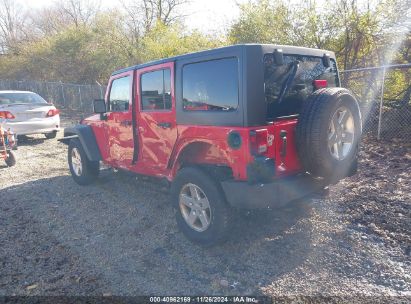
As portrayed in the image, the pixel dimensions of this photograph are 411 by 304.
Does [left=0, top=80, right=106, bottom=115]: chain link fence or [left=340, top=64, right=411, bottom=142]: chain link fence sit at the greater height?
[left=0, top=80, right=106, bottom=115]: chain link fence

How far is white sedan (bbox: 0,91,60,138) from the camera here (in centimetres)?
852

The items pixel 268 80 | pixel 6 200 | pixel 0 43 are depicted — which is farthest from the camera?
pixel 0 43

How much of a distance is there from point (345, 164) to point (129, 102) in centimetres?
288

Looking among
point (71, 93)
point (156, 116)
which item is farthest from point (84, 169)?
point (71, 93)

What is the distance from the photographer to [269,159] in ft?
9.28

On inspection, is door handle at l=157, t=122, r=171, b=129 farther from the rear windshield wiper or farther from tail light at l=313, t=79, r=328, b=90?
tail light at l=313, t=79, r=328, b=90

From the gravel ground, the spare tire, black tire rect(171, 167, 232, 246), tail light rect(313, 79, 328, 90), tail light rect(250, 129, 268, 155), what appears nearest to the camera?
the gravel ground

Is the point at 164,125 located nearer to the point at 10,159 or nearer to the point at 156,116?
the point at 156,116

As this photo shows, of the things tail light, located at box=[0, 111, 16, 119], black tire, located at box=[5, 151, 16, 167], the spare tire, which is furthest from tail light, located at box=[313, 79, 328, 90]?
tail light, located at box=[0, 111, 16, 119]

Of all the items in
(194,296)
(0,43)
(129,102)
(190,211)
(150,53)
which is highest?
(0,43)

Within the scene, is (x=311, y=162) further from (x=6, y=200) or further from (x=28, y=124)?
(x=28, y=124)

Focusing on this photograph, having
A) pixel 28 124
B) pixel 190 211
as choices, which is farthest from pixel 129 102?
pixel 28 124

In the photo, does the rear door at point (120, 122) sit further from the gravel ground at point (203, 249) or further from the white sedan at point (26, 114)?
the white sedan at point (26, 114)

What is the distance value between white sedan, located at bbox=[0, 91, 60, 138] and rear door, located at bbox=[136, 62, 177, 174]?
19.8 feet
